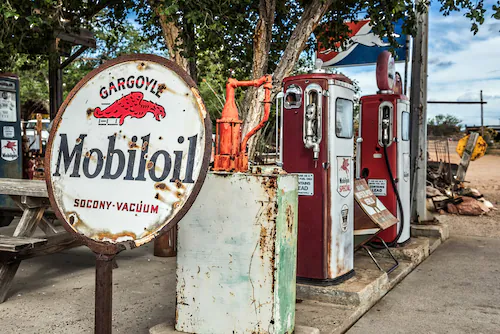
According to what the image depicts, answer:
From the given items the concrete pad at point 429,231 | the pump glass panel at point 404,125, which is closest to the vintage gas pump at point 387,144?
the pump glass panel at point 404,125

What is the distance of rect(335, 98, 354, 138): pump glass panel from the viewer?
14.5 ft

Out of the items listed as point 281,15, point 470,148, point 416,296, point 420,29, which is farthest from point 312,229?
→ point 470,148

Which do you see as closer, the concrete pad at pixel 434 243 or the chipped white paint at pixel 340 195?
the chipped white paint at pixel 340 195

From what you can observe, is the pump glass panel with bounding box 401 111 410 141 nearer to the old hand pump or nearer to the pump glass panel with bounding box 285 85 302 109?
the pump glass panel with bounding box 285 85 302 109

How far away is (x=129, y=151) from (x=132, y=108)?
214 mm

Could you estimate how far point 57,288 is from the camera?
4.85 metres

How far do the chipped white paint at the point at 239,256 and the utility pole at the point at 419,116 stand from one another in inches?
201

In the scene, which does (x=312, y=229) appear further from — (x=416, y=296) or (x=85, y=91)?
(x=85, y=91)

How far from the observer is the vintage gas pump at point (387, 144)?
5980mm

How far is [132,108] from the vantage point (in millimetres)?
2486

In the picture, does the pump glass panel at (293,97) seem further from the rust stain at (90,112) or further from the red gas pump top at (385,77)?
the rust stain at (90,112)

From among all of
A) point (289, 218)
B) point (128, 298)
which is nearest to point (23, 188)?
point (128, 298)

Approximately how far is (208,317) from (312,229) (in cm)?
150

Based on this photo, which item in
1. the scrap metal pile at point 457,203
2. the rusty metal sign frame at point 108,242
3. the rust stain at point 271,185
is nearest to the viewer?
the rusty metal sign frame at point 108,242
